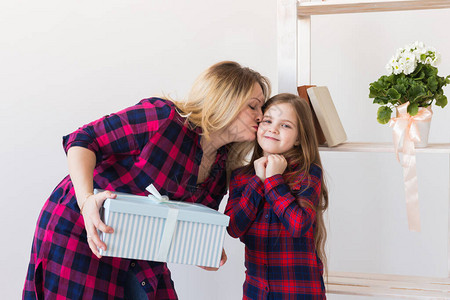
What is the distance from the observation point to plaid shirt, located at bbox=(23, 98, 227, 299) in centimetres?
147

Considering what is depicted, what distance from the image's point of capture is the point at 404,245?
8.20ft

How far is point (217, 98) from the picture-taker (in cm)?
156

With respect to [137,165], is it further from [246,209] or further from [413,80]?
[413,80]

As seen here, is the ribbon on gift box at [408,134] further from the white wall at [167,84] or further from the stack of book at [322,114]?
the white wall at [167,84]

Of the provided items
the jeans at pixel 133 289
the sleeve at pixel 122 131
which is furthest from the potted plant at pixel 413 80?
the jeans at pixel 133 289

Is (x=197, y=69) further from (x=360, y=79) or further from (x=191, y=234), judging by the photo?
(x=191, y=234)

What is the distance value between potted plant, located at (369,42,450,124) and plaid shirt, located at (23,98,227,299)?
0.67m

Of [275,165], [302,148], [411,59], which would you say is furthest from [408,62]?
[275,165]

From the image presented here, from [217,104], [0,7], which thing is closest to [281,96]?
[217,104]

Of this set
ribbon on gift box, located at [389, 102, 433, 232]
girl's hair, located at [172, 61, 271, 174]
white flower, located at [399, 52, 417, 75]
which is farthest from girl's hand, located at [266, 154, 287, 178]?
white flower, located at [399, 52, 417, 75]

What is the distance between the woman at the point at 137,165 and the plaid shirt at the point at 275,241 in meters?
0.14

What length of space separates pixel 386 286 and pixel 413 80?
0.70 metres

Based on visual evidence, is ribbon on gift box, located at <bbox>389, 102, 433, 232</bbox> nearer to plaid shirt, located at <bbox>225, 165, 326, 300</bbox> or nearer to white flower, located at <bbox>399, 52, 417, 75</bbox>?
white flower, located at <bbox>399, 52, 417, 75</bbox>

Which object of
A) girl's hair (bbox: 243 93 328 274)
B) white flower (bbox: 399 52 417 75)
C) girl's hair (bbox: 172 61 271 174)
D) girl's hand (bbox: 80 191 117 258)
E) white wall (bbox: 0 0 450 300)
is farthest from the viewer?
white wall (bbox: 0 0 450 300)
